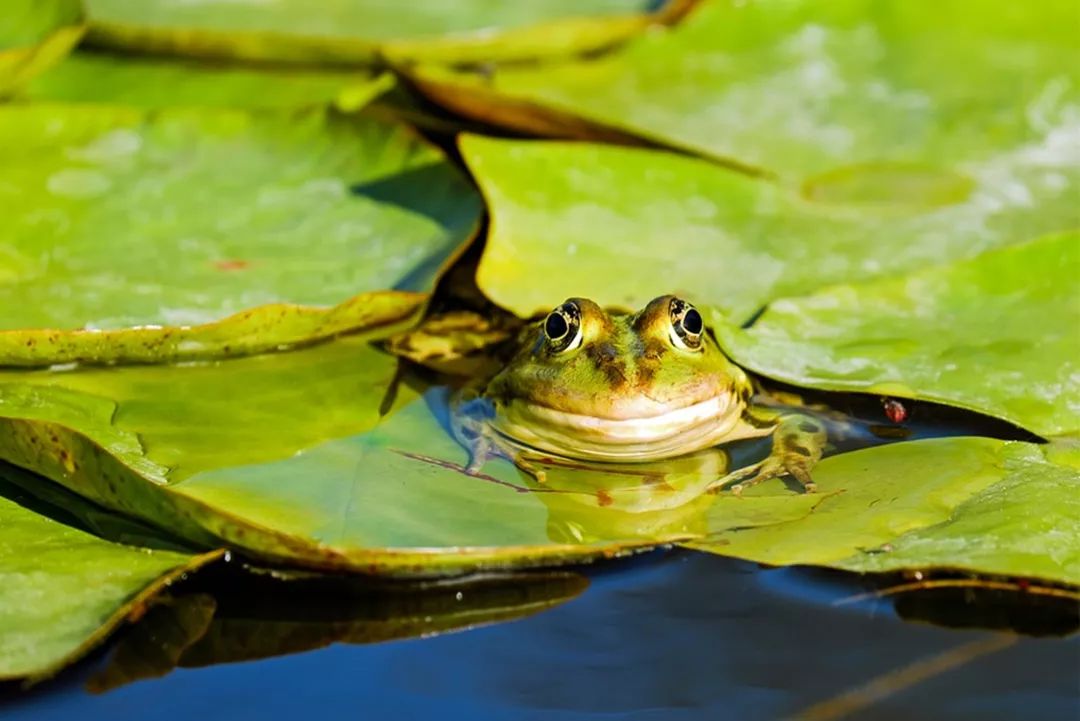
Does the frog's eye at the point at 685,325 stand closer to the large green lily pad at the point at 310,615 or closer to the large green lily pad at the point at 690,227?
the large green lily pad at the point at 690,227

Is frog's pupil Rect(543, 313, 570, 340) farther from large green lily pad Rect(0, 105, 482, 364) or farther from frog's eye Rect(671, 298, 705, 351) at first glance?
large green lily pad Rect(0, 105, 482, 364)

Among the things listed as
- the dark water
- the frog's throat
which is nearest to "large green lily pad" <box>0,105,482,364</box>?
the frog's throat

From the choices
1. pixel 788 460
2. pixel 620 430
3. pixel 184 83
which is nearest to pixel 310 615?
pixel 620 430

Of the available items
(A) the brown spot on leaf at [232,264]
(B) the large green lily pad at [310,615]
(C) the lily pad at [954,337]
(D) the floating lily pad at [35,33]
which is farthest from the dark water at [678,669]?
(D) the floating lily pad at [35,33]

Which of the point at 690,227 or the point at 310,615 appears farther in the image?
the point at 690,227

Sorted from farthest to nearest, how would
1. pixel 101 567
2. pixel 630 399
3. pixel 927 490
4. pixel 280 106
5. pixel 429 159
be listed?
pixel 280 106 → pixel 429 159 → pixel 630 399 → pixel 927 490 → pixel 101 567

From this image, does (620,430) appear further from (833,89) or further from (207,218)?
(833,89)

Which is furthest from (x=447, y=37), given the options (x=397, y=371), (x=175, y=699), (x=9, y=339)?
(x=175, y=699)

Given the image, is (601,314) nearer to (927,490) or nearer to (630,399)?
(630,399)
